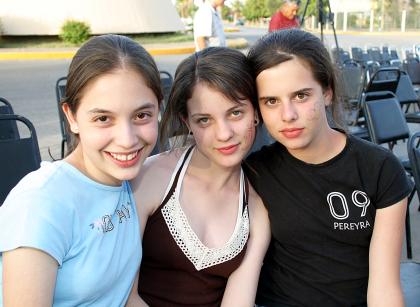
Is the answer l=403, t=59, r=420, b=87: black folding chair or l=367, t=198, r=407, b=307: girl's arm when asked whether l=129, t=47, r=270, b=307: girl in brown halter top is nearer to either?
l=367, t=198, r=407, b=307: girl's arm

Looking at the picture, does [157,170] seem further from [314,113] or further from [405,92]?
[405,92]

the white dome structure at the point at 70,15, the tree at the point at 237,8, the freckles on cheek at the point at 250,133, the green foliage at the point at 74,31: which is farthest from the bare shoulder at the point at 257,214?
the tree at the point at 237,8

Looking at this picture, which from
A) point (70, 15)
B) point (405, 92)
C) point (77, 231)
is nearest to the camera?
point (77, 231)

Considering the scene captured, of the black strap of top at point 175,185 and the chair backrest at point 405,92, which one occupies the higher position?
the black strap of top at point 175,185

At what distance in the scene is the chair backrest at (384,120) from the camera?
4.01 metres

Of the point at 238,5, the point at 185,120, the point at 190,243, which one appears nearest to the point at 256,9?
the point at 238,5

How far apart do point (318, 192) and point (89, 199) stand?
82cm

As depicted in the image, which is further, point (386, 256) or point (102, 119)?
point (386, 256)

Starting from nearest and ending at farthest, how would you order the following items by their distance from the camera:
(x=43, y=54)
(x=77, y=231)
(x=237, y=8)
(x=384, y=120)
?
(x=77, y=231) < (x=384, y=120) < (x=43, y=54) < (x=237, y=8)

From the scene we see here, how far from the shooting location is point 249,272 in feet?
5.76

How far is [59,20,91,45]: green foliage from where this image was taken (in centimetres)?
2159

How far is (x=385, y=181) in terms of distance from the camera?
1.70 m

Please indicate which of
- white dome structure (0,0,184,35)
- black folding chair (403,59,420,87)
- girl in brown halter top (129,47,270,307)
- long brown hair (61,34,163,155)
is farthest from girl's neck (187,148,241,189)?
white dome structure (0,0,184,35)

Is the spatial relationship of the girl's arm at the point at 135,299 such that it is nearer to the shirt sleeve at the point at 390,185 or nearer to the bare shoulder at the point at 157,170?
the bare shoulder at the point at 157,170
